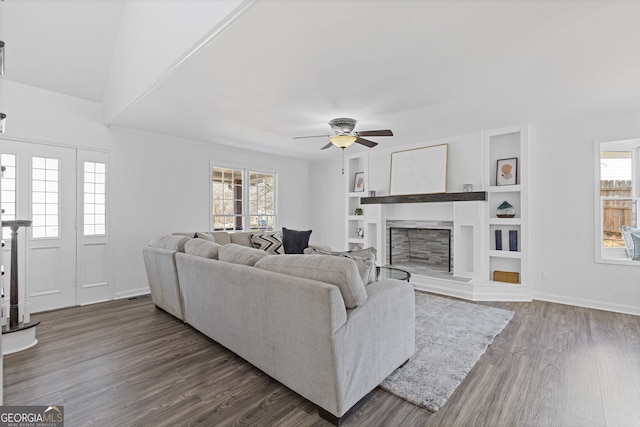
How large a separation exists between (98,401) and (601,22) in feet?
14.1

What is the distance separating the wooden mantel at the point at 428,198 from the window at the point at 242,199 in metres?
2.03

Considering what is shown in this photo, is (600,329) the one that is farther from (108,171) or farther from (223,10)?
(108,171)

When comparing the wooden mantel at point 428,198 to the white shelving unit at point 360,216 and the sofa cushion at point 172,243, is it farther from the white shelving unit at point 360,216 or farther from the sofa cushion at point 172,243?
the sofa cushion at point 172,243

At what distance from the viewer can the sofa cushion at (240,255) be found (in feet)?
8.55

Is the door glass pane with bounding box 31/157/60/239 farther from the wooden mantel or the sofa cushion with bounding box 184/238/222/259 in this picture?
the wooden mantel

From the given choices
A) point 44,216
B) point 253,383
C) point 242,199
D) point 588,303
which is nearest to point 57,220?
point 44,216

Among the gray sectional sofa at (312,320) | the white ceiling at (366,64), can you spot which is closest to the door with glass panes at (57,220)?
the white ceiling at (366,64)

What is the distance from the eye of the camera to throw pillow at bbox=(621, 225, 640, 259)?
406cm

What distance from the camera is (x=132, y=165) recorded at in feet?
15.7

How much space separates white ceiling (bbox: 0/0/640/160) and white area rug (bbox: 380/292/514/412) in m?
2.50

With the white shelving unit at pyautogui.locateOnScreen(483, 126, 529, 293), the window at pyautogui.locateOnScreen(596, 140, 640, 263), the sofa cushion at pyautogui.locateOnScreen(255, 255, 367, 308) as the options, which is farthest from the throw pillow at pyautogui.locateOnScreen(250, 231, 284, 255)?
the window at pyautogui.locateOnScreen(596, 140, 640, 263)

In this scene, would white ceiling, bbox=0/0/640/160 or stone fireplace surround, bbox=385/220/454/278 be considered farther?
stone fireplace surround, bbox=385/220/454/278

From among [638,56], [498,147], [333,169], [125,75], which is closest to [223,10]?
[125,75]

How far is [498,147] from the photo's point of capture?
4.97m
